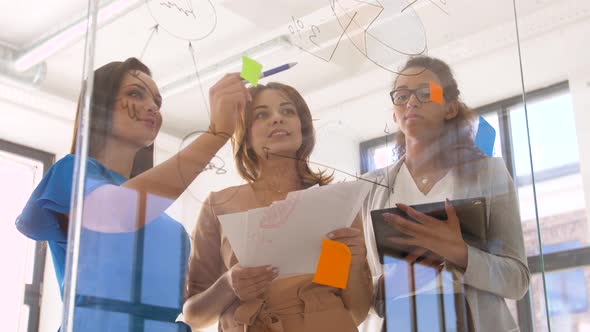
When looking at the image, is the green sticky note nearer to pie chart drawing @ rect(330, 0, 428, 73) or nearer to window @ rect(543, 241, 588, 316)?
pie chart drawing @ rect(330, 0, 428, 73)

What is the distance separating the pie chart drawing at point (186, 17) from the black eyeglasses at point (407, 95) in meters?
0.39

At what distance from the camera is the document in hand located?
1.06 meters

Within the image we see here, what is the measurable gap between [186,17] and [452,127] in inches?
22.1

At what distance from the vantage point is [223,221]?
107 centimetres

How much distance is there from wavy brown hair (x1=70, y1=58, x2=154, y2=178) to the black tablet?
1.34 feet

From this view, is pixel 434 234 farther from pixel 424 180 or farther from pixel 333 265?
pixel 333 265

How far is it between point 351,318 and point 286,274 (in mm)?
158

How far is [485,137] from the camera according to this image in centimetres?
138

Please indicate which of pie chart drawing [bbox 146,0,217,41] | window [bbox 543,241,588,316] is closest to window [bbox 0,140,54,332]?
pie chart drawing [bbox 146,0,217,41]

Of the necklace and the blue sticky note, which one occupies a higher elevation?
the blue sticky note

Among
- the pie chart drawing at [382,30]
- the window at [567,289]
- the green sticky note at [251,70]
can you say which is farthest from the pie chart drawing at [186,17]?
the window at [567,289]

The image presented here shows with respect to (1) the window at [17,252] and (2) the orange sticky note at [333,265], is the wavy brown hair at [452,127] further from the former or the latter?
(1) the window at [17,252]

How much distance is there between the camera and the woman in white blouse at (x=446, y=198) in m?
1.23

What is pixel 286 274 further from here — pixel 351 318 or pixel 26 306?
pixel 26 306
